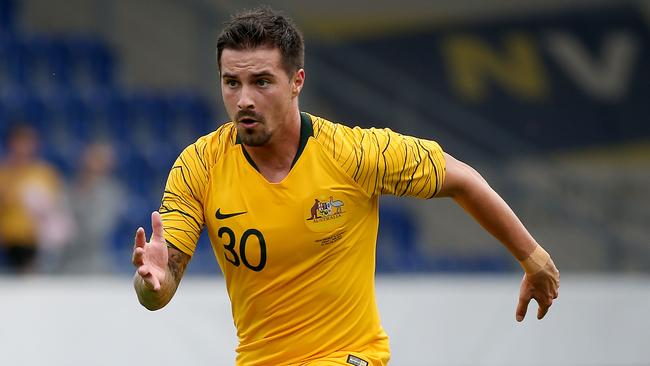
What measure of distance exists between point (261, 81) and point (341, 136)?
0.43m

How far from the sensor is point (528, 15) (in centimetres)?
1659

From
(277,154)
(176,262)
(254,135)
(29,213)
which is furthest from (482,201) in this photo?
(29,213)

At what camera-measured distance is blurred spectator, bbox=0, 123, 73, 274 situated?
10.6m

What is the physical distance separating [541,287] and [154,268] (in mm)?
1700

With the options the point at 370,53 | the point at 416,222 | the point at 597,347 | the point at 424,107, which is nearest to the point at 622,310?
the point at 597,347

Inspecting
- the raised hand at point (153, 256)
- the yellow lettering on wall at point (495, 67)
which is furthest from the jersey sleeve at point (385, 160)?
the yellow lettering on wall at point (495, 67)

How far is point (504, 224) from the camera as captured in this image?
5.20 m

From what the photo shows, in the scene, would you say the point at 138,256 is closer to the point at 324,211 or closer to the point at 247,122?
the point at 247,122

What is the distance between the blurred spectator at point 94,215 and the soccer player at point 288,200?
18.6 feet

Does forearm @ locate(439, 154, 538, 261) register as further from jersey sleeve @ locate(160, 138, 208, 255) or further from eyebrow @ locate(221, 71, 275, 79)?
jersey sleeve @ locate(160, 138, 208, 255)

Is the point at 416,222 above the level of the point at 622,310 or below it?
above

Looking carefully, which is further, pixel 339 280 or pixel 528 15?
pixel 528 15

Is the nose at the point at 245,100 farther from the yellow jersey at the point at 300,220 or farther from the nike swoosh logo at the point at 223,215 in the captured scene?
the nike swoosh logo at the point at 223,215

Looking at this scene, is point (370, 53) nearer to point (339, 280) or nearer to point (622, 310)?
point (622, 310)
